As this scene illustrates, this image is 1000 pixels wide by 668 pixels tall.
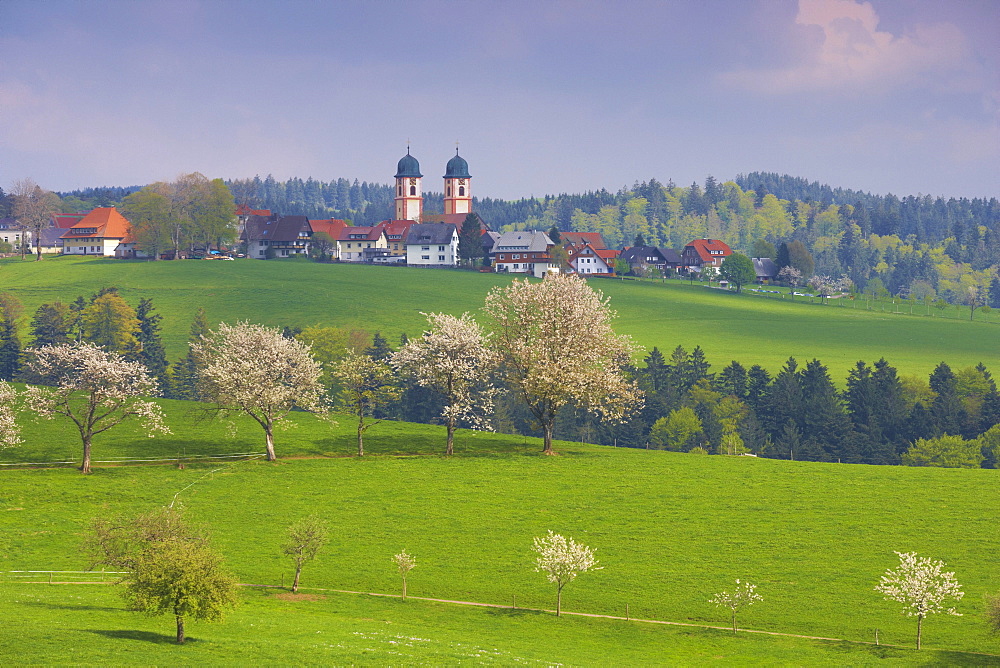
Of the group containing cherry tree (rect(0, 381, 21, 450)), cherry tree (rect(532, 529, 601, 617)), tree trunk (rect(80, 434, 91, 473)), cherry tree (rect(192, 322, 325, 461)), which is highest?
cherry tree (rect(192, 322, 325, 461))

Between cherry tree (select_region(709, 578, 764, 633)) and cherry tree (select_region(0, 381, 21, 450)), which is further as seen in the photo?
cherry tree (select_region(0, 381, 21, 450))

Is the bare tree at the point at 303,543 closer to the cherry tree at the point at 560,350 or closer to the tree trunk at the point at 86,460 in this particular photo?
the tree trunk at the point at 86,460

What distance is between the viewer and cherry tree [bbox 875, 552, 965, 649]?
51.3 meters

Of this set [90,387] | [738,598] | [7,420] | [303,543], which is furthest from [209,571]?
[90,387]

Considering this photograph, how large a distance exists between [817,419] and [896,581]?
250 ft

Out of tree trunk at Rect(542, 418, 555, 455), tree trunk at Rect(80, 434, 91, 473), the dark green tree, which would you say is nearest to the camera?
tree trunk at Rect(80, 434, 91, 473)

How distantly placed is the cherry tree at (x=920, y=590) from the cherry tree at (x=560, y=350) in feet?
109

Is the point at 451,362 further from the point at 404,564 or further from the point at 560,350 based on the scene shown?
the point at 404,564

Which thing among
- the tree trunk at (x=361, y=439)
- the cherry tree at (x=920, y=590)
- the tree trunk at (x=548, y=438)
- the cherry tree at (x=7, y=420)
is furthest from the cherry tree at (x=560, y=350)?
the cherry tree at (x=7, y=420)

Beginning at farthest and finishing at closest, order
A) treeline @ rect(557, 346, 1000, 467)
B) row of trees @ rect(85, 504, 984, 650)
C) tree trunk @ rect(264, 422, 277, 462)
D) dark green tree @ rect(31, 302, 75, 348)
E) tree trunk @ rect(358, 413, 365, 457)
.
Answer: dark green tree @ rect(31, 302, 75, 348), treeline @ rect(557, 346, 1000, 467), tree trunk @ rect(358, 413, 365, 457), tree trunk @ rect(264, 422, 277, 462), row of trees @ rect(85, 504, 984, 650)

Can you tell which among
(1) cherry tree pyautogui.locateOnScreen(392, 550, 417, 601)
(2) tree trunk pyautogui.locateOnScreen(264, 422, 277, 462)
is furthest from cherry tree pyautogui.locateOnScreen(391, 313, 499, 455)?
(1) cherry tree pyautogui.locateOnScreen(392, 550, 417, 601)

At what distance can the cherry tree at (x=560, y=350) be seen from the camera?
84.5 meters

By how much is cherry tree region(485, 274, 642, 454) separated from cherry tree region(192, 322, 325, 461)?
56.3 ft

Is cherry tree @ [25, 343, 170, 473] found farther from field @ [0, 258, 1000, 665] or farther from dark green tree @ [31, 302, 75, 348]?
dark green tree @ [31, 302, 75, 348]
